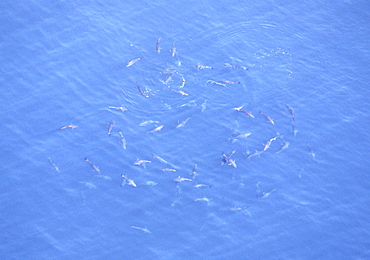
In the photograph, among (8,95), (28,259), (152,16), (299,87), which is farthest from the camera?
(152,16)

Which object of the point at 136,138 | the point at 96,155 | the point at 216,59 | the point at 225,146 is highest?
the point at 216,59

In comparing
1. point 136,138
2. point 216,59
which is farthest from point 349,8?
point 136,138

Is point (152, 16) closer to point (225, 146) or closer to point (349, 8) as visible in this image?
point (225, 146)

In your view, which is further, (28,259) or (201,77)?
(201,77)

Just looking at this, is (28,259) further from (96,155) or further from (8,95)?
(8,95)

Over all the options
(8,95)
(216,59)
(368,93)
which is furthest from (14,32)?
(368,93)

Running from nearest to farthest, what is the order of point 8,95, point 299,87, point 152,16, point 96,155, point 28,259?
1. point 28,259
2. point 96,155
3. point 8,95
4. point 299,87
5. point 152,16

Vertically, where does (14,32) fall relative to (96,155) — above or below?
above
